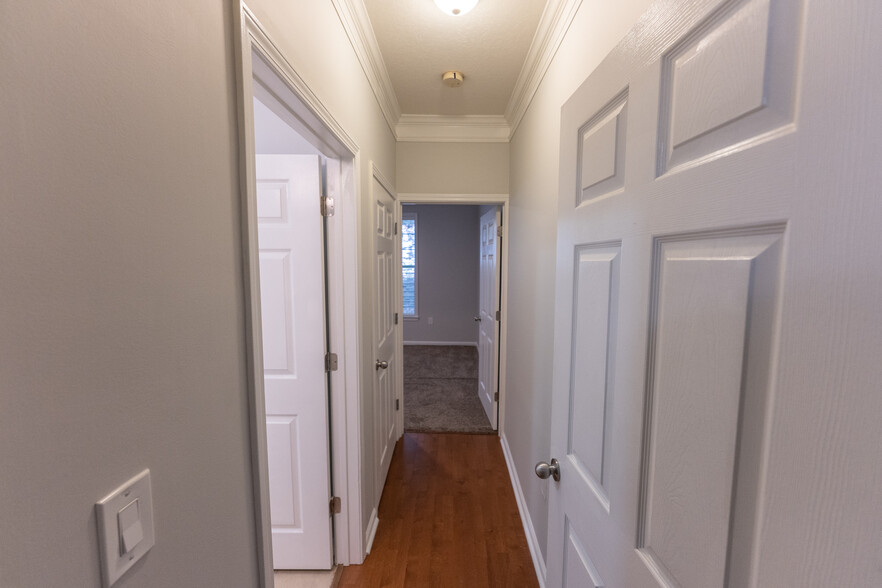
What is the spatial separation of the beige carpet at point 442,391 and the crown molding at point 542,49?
255cm

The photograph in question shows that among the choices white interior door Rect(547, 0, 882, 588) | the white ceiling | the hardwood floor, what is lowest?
the hardwood floor

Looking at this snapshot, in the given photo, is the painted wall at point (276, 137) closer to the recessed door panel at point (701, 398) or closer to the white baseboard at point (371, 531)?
the recessed door panel at point (701, 398)

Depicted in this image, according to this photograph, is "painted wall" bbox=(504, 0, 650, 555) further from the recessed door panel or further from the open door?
the recessed door panel

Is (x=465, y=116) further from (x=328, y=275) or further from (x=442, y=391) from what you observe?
(x=442, y=391)

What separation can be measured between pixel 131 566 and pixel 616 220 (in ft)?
3.15

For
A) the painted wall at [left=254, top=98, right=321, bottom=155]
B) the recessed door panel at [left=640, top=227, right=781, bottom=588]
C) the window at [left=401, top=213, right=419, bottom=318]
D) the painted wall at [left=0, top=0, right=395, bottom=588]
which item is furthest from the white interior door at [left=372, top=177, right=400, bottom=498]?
the window at [left=401, top=213, right=419, bottom=318]

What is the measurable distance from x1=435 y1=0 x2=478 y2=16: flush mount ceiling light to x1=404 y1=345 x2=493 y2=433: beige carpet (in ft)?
9.54

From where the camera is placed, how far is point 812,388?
1.19ft

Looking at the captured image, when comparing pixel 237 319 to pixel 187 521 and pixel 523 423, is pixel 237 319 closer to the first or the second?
pixel 187 521

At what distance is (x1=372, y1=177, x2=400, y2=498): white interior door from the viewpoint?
213 cm

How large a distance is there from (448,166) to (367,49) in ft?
3.82

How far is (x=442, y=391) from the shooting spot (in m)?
4.14

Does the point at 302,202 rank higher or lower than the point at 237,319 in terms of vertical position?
higher

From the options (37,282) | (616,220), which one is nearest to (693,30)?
(616,220)
